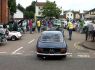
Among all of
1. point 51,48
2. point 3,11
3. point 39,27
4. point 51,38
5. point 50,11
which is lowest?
point 39,27

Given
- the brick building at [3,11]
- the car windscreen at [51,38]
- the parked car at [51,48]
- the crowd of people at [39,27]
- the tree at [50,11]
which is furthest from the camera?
the tree at [50,11]

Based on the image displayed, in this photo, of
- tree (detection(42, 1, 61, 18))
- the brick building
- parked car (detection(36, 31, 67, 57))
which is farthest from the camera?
tree (detection(42, 1, 61, 18))

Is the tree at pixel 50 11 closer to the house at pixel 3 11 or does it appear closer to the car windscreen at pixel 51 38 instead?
the house at pixel 3 11

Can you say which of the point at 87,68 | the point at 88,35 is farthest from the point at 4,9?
the point at 87,68

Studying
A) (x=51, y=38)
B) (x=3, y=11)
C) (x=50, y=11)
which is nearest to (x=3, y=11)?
(x=3, y=11)

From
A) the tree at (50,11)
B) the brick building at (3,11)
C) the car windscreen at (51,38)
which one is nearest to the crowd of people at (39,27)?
the brick building at (3,11)

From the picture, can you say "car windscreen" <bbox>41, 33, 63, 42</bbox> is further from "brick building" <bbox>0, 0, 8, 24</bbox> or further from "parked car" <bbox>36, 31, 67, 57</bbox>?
"brick building" <bbox>0, 0, 8, 24</bbox>

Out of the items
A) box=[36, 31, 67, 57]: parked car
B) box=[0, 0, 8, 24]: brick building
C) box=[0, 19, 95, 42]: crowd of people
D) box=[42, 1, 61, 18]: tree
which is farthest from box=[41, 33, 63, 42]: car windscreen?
box=[42, 1, 61, 18]: tree

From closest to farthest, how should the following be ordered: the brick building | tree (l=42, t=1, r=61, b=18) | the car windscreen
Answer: the car windscreen < the brick building < tree (l=42, t=1, r=61, b=18)

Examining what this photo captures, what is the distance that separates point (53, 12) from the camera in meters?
112

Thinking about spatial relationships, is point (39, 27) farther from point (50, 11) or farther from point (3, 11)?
point (50, 11)

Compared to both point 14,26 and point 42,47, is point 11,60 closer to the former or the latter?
point 42,47

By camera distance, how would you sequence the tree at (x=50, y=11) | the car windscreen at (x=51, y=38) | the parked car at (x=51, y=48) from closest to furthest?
the parked car at (x=51, y=48) < the car windscreen at (x=51, y=38) < the tree at (x=50, y=11)

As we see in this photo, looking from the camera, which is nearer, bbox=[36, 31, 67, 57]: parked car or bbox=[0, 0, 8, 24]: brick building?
bbox=[36, 31, 67, 57]: parked car
